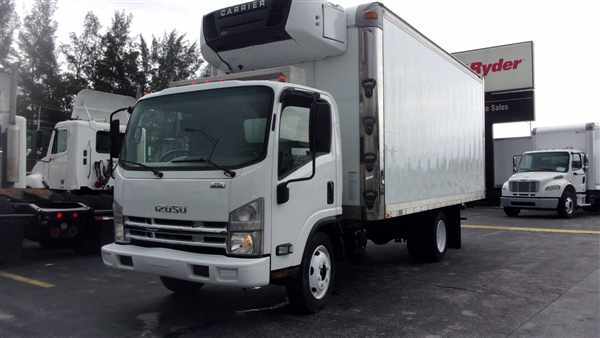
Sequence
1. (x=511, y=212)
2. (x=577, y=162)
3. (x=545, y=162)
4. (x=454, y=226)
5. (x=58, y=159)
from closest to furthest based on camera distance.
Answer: (x=454, y=226) < (x=58, y=159) < (x=577, y=162) < (x=545, y=162) < (x=511, y=212)

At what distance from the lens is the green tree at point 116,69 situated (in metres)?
33.4

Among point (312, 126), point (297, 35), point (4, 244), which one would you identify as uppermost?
point (297, 35)

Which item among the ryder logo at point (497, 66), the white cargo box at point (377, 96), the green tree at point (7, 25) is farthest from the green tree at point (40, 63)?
the white cargo box at point (377, 96)

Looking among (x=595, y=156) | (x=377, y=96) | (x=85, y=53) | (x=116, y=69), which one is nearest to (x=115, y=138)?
(x=377, y=96)

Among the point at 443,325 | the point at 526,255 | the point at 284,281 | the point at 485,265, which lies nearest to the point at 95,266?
the point at 284,281

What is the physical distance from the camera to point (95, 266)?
323 inches

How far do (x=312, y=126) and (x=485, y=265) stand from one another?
5053 millimetres

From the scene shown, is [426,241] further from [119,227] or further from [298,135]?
[119,227]

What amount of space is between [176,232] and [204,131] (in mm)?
1011

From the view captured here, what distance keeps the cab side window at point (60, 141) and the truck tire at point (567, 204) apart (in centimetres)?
1519

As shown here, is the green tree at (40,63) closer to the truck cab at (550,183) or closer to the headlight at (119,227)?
the truck cab at (550,183)

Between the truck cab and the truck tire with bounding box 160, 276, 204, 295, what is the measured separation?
47.1 feet

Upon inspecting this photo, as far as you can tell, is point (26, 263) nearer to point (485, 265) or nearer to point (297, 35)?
point (297, 35)

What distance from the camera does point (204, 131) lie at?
489cm
